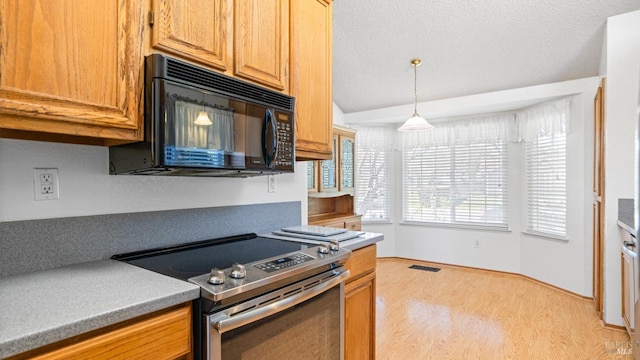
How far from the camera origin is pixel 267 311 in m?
1.16

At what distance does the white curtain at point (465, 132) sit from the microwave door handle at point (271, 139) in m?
3.87

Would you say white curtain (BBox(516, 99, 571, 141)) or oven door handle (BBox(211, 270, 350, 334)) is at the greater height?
white curtain (BBox(516, 99, 571, 141))

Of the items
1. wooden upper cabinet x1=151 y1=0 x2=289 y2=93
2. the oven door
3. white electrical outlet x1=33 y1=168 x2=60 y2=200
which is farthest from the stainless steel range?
wooden upper cabinet x1=151 y1=0 x2=289 y2=93

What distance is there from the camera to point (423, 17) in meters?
3.06

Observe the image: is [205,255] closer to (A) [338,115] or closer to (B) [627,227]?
(B) [627,227]

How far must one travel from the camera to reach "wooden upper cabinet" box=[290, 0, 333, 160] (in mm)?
1797

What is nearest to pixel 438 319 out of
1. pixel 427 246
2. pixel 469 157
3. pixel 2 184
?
pixel 427 246

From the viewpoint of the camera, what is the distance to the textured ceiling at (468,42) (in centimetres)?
283

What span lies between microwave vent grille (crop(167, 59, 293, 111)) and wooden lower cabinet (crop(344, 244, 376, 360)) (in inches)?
33.6

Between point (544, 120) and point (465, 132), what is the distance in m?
0.98

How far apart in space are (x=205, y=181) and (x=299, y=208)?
722 millimetres

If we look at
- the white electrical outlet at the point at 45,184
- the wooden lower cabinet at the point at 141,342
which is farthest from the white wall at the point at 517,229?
the white electrical outlet at the point at 45,184

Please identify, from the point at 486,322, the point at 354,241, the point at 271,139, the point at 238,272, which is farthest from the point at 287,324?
the point at 486,322

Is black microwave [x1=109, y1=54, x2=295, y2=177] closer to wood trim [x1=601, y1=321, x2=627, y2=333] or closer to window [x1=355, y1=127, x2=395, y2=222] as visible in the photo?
wood trim [x1=601, y1=321, x2=627, y2=333]
